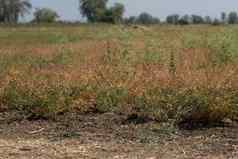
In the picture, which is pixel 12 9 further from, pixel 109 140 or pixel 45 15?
pixel 109 140

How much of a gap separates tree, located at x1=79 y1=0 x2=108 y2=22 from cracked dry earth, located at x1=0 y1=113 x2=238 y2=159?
263 feet

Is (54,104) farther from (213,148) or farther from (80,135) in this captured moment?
(213,148)

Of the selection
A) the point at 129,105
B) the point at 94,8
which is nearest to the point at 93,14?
the point at 94,8

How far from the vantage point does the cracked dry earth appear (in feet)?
19.8

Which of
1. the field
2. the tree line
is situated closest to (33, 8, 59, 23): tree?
the tree line

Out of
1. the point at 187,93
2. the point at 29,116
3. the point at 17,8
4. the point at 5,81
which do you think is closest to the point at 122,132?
the point at 187,93

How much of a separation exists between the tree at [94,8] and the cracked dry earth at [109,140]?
80.2m

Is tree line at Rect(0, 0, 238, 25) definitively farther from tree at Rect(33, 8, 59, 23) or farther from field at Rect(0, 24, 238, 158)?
field at Rect(0, 24, 238, 158)

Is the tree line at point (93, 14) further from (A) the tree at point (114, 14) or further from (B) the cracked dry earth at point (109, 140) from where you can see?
(B) the cracked dry earth at point (109, 140)

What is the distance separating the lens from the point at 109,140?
21.6 feet

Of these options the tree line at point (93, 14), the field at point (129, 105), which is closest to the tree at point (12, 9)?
the tree line at point (93, 14)

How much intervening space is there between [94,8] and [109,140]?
272 ft

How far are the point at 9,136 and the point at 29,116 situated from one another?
84 cm

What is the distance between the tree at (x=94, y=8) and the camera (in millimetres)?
87812
